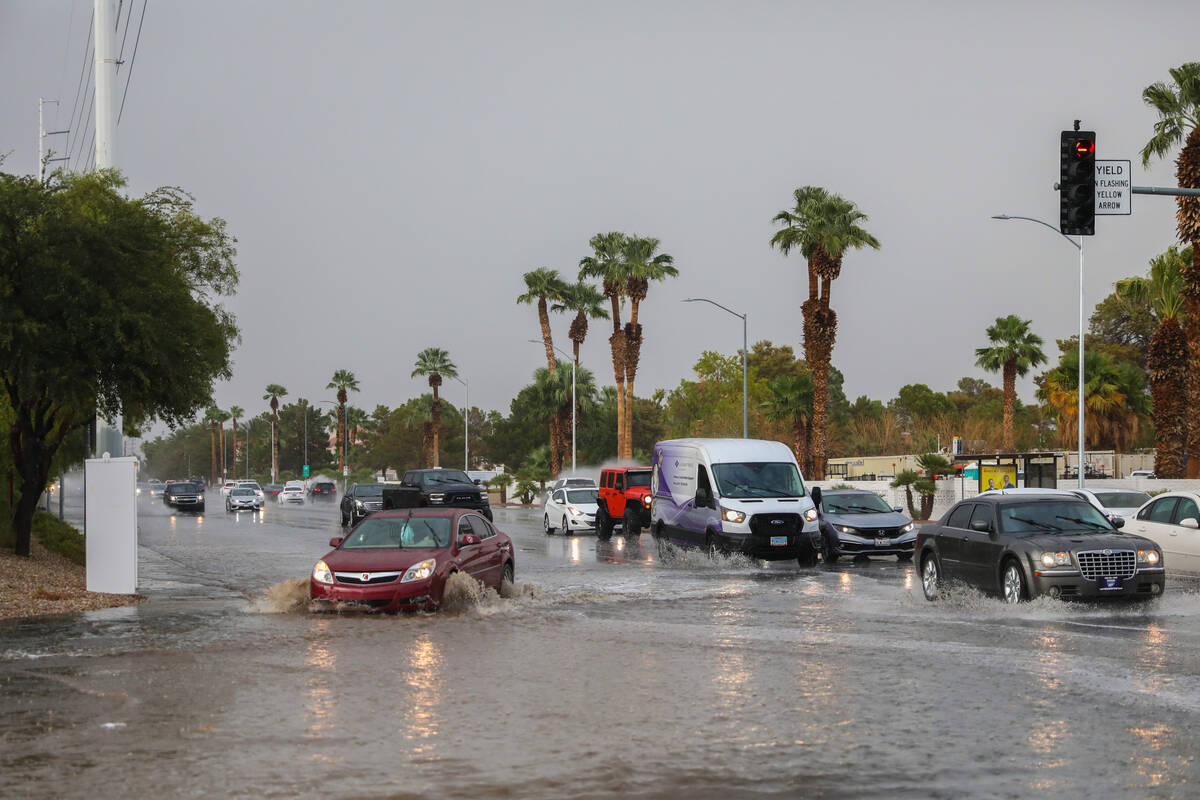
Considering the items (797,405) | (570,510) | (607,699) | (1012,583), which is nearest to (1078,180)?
(1012,583)

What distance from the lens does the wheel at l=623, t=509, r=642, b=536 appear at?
117ft

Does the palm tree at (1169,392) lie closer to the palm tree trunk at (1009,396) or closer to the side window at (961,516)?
the palm tree trunk at (1009,396)

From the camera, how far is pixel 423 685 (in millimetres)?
10945

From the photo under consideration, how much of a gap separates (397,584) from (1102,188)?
11.3m

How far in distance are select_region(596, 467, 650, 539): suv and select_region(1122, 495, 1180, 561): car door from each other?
15.8m

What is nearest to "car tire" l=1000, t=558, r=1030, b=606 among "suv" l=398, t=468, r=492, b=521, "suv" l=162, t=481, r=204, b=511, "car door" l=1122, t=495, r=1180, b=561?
"car door" l=1122, t=495, r=1180, b=561

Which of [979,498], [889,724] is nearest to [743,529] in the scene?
[979,498]

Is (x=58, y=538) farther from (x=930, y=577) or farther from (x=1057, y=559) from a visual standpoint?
(x=1057, y=559)

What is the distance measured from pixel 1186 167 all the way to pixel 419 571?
93.9 feet

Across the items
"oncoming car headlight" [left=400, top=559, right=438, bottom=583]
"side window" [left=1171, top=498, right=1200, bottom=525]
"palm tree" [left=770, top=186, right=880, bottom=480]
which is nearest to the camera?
"oncoming car headlight" [left=400, top=559, right=438, bottom=583]

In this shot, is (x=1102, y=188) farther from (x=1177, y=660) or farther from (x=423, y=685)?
(x=423, y=685)

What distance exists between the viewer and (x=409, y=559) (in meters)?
16.5

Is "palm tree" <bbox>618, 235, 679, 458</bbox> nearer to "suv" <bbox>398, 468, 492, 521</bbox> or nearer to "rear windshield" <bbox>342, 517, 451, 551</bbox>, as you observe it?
"suv" <bbox>398, 468, 492, 521</bbox>

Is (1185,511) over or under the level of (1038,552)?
over
